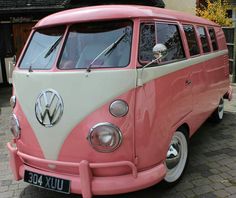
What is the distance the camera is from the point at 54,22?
367 cm

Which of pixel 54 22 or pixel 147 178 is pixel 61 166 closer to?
pixel 147 178

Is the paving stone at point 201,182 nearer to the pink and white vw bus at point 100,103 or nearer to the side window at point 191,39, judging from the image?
the pink and white vw bus at point 100,103

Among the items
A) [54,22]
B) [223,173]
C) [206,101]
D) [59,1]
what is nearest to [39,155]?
[54,22]

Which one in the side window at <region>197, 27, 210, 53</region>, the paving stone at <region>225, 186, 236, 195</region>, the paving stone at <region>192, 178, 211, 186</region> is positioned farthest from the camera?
the side window at <region>197, 27, 210, 53</region>

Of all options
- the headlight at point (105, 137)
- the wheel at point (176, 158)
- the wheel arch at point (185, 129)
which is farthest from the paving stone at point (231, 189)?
the headlight at point (105, 137)

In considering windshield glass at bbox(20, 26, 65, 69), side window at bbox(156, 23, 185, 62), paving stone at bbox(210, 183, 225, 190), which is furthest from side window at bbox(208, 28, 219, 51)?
windshield glass at bbox(20, 26, 65, 69)

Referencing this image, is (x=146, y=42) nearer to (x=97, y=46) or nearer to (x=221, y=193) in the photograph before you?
(x=97, y=46)

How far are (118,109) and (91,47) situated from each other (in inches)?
32.0

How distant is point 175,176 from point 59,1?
9.09 meters

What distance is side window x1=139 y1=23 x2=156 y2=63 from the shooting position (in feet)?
11.0

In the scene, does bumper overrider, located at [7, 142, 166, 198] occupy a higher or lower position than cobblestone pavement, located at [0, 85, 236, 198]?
higher

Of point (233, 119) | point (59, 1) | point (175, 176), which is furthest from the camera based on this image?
point (59, 1)

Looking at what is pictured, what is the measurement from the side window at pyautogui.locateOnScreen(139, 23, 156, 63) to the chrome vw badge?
92 cm

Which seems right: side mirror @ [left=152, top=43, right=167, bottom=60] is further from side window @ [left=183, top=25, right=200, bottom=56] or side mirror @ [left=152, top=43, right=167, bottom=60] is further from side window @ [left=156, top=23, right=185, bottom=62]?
side window @ [left=183, top=25, right=200, bottom=56]
